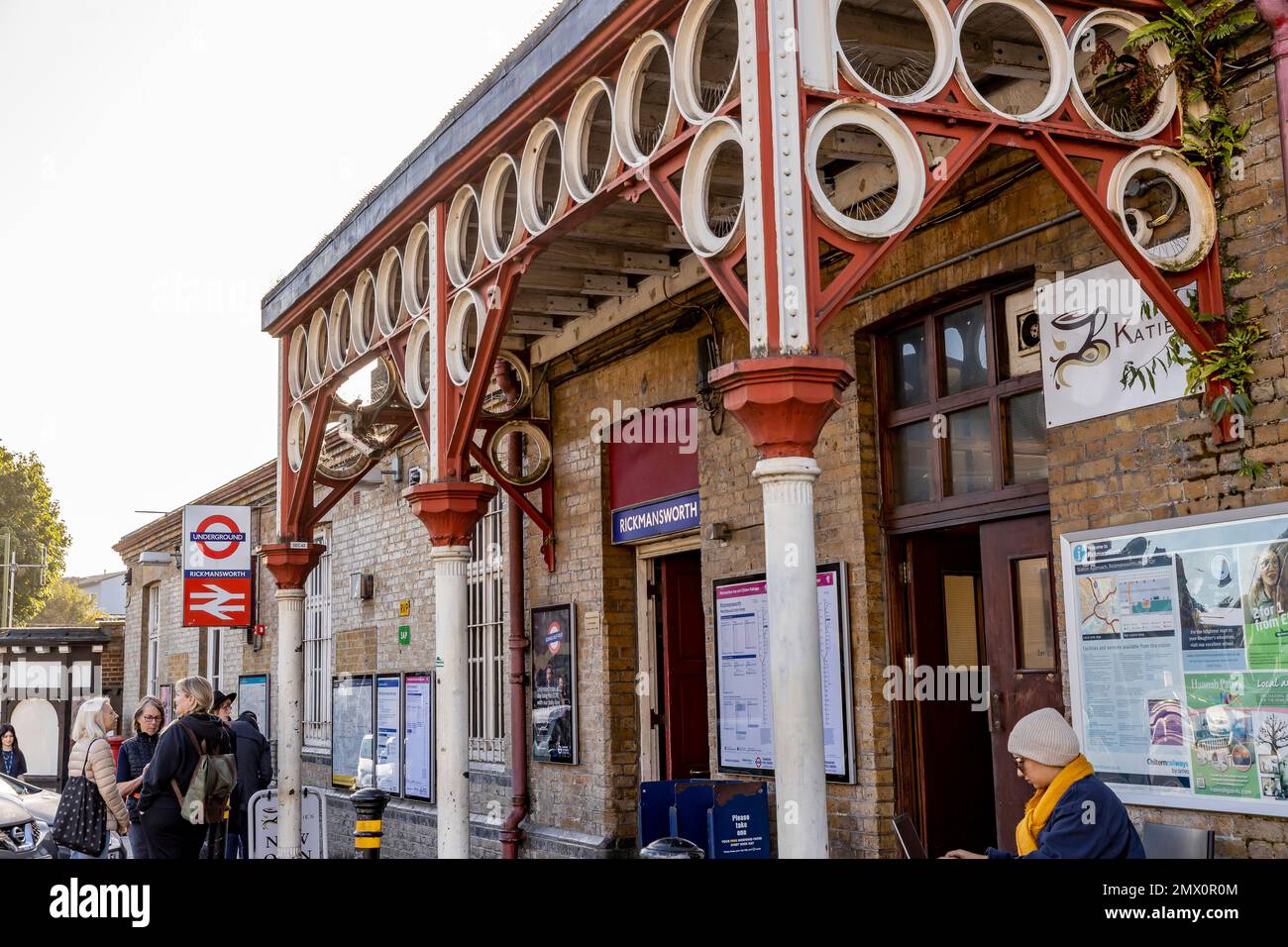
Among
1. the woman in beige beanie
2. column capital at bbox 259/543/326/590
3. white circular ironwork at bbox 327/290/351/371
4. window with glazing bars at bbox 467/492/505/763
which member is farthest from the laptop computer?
column capital at bbox 259/543/326/590

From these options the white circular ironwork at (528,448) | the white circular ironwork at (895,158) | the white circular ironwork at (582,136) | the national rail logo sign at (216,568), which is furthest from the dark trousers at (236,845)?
the white circular ironwork at (895,158)

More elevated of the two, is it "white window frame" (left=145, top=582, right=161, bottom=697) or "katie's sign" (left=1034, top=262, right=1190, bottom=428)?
"katie's sign" (left=1034, top=262, right=1190, bottom=428)

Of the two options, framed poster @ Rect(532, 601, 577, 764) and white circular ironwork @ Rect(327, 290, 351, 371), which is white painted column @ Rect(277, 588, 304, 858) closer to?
framed poster @ Rect(532, 601, 577, 764)

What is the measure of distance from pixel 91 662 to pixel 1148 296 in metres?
22.7

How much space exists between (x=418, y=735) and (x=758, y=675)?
209 inches

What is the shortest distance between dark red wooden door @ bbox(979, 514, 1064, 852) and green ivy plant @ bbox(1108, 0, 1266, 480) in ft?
4.54

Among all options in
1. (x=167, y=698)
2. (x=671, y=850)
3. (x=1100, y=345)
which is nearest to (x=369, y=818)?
(x=671, y=850)

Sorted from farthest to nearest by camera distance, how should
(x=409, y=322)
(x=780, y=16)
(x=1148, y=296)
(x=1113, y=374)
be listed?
(x=409, y=322) → (x=1113, y=374) → (x=1148, y=296) → (x=780, y=16)

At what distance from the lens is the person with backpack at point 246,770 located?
10.8 m

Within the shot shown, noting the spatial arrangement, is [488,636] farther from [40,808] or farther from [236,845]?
[40,808]

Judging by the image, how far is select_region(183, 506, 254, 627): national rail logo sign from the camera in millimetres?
12062

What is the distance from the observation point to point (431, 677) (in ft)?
41.6
